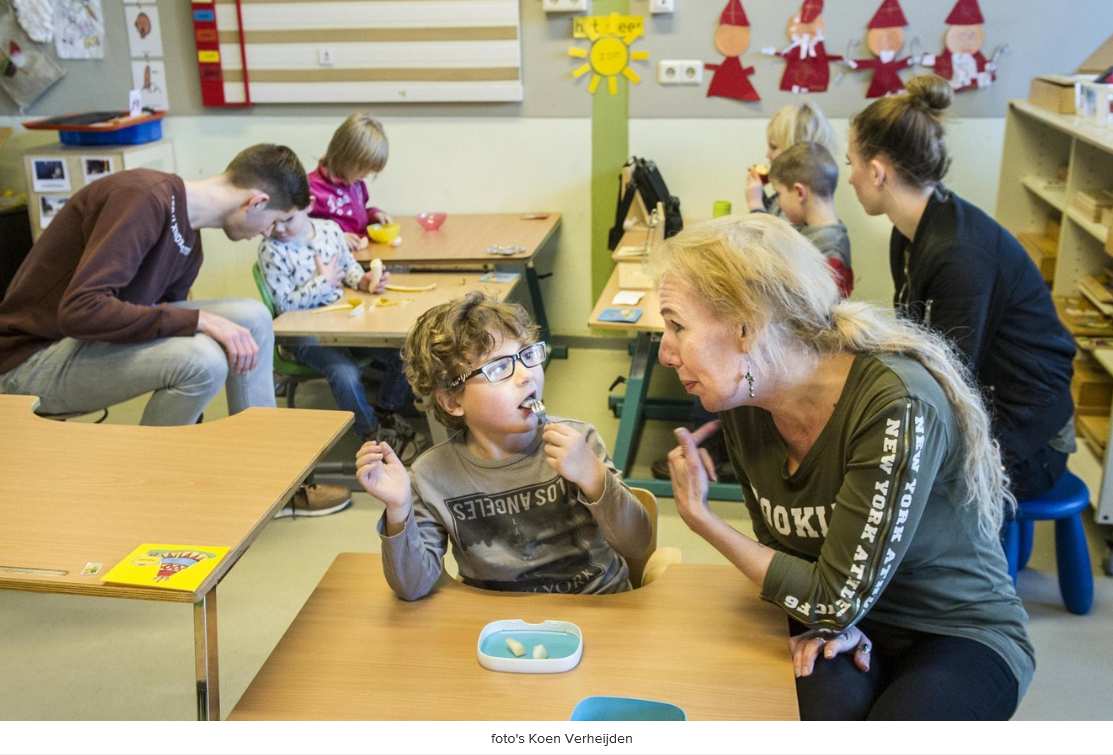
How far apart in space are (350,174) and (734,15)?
180 cm

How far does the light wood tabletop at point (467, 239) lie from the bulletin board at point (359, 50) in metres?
0.56

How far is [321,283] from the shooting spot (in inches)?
142

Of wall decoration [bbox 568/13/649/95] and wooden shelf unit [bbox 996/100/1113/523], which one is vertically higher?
wall decoration [bbox 568/13/649/95]

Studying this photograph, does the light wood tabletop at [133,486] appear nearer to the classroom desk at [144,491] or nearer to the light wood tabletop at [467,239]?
the classroom desk at [144,491]

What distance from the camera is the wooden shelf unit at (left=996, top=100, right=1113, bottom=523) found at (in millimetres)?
3484

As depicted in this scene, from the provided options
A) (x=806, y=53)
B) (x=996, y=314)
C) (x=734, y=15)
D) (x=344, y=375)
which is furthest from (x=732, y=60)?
(x=996, y=314)

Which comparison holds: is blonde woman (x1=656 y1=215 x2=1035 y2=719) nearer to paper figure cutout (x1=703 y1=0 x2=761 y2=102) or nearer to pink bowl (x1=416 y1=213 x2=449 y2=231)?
pink bowl (x1=416 y1=213 x2=449 y2=231)

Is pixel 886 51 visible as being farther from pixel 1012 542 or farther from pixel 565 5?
pixel 1012 542

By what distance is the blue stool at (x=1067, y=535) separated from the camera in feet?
8.91

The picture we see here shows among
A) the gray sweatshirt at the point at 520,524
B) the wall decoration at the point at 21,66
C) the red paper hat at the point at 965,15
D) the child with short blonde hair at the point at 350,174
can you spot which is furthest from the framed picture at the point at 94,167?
the red paper hat at the point at 965,15

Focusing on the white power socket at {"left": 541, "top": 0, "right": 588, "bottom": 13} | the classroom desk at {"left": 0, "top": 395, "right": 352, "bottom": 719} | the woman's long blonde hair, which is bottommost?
the classroom desk at {"left": 0, "top": 395, "right": 352, "bottom": 719}

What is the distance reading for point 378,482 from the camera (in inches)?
65.6

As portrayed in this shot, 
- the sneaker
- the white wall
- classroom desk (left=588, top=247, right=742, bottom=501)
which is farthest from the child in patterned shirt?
the white wall

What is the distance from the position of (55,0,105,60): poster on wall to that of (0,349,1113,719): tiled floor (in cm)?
293
